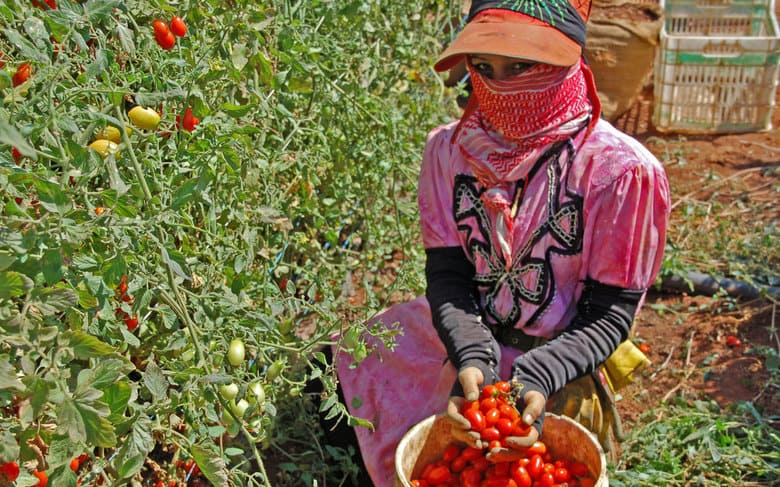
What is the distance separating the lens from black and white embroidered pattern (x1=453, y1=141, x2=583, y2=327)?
2391 millimetres

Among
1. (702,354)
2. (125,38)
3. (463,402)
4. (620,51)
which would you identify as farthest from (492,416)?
(620,51)

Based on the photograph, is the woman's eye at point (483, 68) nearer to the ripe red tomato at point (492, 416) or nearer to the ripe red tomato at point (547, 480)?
the ripe red tomato at point (492, 416)

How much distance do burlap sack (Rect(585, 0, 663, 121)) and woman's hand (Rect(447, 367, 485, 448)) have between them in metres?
3.72

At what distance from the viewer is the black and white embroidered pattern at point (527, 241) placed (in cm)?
239

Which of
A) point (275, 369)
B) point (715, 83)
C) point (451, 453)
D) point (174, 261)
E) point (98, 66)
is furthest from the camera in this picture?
point (715, 83)

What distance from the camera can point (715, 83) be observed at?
5.68 metres

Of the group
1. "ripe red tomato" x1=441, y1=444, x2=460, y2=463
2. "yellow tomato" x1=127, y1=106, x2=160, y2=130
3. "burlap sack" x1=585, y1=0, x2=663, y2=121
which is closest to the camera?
"yellow tomato" x1=127, y1=106, x2=160, y2=130

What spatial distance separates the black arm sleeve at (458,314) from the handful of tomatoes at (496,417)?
122 millimetres

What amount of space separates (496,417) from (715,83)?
4.09 metres

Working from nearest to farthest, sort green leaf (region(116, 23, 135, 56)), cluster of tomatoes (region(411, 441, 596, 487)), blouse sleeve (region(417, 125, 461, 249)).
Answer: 1. green leaf (region(116, 23, 135, 56))
2. cluster of tomatoes (region(411, 441, 596, 487))
3. blouse sleeve (region(417, 125, 461, 249))

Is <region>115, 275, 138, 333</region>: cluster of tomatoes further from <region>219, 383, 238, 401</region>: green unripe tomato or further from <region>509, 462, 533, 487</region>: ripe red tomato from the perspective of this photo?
<region>509, 462, 533, 487</region>: ripe red tomato

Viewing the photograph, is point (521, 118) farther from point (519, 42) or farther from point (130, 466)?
point (130, 466)

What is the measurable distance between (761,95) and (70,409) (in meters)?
5.10

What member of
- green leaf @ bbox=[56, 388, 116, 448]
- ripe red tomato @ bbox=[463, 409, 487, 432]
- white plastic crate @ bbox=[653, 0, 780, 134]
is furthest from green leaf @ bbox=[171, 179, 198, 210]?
white plastic crate @ bbox=[653, 0, 780, 134]
